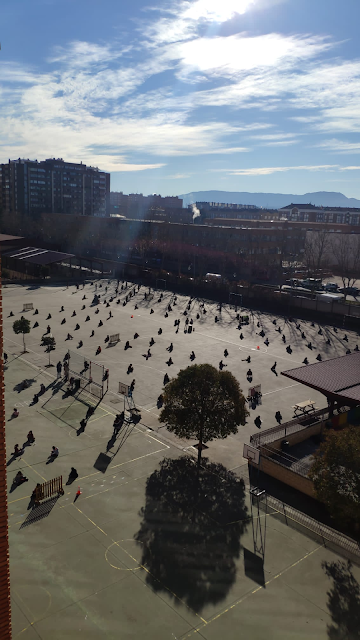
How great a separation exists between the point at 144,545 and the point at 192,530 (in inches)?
86.7

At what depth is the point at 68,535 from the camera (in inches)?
750

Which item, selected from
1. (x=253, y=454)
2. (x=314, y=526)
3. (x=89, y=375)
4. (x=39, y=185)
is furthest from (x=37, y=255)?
(x=39, y=185)

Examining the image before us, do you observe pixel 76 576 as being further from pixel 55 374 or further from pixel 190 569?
pixel 55 374

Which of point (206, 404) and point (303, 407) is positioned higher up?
point (206, 404)

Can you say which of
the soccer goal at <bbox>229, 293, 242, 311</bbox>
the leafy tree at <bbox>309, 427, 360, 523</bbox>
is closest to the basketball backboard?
the leafy tree at <bbox>309, 427, 360, 523</bbox>

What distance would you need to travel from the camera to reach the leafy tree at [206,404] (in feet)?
80.0

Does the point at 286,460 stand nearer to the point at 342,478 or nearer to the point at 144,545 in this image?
the point at 342,478

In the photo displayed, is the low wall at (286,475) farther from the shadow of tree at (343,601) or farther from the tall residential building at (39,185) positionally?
the tall residential building at (39,185)

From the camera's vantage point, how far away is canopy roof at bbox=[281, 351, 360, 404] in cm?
2760

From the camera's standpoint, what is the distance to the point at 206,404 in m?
24.4

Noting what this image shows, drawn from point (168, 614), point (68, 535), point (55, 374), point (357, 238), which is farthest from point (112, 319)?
point (357, 238)

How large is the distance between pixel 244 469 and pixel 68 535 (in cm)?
1022

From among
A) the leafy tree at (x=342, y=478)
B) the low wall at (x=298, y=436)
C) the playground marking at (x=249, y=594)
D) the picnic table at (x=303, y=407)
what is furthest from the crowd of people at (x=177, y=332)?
the leafy tree at (x=342, y=478)

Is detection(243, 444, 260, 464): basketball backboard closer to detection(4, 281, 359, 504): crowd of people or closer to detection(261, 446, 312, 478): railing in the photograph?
detection(261, 446, 312, 478): railing
